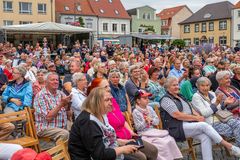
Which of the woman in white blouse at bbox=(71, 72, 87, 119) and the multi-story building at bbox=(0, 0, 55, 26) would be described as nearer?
the woman in white blouse at bbox=(71, 72, 87, 119)

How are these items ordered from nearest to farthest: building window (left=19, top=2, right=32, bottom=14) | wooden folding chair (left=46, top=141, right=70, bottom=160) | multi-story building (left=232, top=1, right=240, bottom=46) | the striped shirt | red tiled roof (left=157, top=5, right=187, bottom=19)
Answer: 1. wooden folding chair (left=46, top=141, right=70, bottom=160)
2. the striped shirt
3. building window (left=19, top=2, right=32, bottom=14)
4. multi-story building (left=232, top=1, right=240, bottom=46)
5. red tiled roof (left=157, top=5, right=187, bottom=19)

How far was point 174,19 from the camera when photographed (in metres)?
71.1

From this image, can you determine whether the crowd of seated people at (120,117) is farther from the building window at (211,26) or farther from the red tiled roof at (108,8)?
the building window at (211,26)

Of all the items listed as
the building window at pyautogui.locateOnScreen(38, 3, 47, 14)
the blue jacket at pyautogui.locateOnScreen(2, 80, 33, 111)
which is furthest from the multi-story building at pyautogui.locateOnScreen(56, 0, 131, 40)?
the blue jacket at pyautogui.locateOnScreen(2, 80, 33, 111)

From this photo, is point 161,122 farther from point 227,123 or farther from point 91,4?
point 91,4

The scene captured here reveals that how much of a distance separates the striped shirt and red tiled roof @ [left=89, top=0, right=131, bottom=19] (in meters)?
49.5

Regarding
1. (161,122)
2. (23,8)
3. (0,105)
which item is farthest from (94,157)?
(23,8)

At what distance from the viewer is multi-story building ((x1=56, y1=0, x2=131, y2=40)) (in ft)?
165

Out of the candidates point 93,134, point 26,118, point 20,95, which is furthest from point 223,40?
point 93,134

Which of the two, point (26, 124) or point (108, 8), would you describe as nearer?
point (26, 124)

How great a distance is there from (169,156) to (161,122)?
72cm

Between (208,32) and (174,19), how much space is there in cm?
1061

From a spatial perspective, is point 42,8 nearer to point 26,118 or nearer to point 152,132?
point 26,118

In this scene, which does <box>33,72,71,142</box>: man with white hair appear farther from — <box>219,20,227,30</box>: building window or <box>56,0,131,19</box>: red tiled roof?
<box>219,20,227,30</box>: building window
